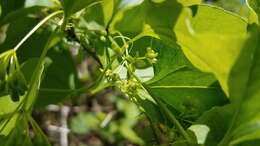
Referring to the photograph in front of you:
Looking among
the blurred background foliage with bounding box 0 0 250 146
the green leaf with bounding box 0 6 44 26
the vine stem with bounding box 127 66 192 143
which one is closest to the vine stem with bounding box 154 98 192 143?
the vine stem with bounding box 127 66 192 143

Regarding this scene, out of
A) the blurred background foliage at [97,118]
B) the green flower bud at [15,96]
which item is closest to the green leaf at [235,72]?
the green flower bud at [15,96]

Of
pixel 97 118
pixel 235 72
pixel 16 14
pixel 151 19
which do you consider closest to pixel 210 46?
pixel 235 72

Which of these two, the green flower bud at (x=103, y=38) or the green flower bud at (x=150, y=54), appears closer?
the green flower bud at (x=150, y=54)

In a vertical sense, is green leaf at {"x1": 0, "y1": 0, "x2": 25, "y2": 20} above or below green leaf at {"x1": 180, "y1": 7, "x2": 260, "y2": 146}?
below

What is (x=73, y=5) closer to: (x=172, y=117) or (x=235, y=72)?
(x=172, y=117)

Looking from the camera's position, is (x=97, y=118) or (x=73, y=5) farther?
(x=97, y=118)

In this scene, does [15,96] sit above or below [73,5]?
below

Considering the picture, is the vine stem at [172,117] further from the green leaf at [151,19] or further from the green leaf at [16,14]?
the green leaf at [16,14]

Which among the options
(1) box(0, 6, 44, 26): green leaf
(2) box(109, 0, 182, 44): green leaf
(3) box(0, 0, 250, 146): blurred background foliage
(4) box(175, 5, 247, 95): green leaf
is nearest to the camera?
(4) box(175, 5, 247, 95): green leaf

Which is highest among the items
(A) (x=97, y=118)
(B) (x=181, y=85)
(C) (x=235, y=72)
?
(C) (x=235, y=72)

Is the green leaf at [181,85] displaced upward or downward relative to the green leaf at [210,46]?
downward

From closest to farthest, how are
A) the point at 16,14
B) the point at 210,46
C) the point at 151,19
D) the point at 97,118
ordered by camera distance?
the point at 210,46
the point at 151,19
the point at 16,14
the point at 97,118

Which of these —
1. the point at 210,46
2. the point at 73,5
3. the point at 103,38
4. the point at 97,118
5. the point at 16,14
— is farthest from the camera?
the point at 97,118

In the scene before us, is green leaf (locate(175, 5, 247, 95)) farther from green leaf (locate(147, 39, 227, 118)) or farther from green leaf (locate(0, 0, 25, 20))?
green leaf (locate(0, 0, 25, 20))
